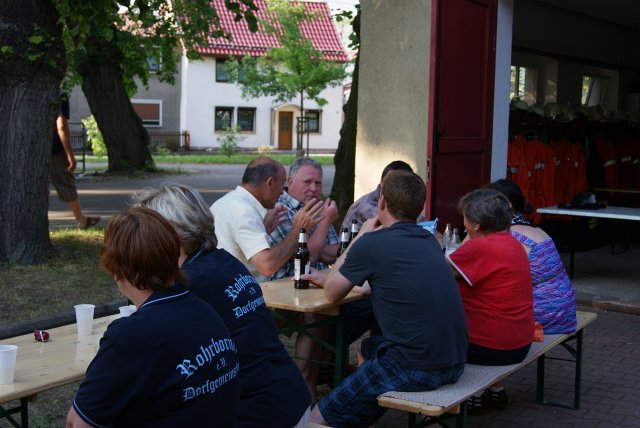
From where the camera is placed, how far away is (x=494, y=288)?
15.6 ft

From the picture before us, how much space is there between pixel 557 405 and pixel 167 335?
397 centimetres

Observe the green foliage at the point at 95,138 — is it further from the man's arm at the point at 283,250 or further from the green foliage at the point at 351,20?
the man's arm at the point at 283,250

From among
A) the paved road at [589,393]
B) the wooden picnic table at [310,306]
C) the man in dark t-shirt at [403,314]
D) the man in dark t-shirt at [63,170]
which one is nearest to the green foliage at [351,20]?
the man in dark t-shirt at [63,170]

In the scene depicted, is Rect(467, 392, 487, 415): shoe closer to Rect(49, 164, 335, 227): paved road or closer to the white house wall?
Rect(49, 164, 335, 227): paved road

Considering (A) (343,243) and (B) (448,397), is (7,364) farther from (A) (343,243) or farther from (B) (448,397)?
(A) (343,243)

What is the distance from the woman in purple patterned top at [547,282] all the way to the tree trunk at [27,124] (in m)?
5.64

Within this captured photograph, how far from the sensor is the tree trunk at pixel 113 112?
72.7ft

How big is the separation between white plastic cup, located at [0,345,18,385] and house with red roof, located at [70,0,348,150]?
42.3 metres

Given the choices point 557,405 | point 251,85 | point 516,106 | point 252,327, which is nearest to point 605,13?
point 516,106

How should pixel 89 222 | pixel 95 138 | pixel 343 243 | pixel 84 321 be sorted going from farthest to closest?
pixel 95 138 → pixel 89 222 → pixel 343 243 → pixel 84 321

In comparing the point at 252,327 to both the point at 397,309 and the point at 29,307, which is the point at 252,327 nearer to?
the point at 397,309

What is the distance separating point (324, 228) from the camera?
554 cm

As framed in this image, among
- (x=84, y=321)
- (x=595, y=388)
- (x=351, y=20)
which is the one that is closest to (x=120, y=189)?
(x=351, y=20)

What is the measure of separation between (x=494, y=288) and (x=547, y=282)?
34.0 inches
